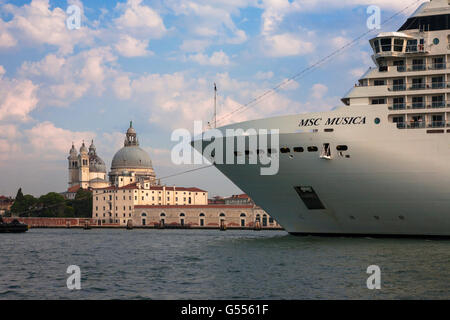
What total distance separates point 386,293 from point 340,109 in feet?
48.5

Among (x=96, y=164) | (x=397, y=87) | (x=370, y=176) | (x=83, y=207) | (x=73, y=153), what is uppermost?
(x=73, y=153)

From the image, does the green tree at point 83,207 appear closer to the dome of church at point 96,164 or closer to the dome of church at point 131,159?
the dome of church at point 131,159

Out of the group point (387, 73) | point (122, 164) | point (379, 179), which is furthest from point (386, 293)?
point (122, 164)

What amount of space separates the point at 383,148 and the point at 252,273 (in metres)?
11.1

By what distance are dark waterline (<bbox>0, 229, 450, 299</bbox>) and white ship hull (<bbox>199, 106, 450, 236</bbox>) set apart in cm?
121

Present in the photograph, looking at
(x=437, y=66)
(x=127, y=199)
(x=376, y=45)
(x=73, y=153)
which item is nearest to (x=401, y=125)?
(x=437, y=66)

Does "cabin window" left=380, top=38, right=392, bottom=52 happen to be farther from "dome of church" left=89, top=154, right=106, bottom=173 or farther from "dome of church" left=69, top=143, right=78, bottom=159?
"dome of church" left=69, top=143, right=78, bottom=159

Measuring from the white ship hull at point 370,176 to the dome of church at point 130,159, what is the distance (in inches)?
5097

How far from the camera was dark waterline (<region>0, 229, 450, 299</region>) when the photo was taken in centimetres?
1775

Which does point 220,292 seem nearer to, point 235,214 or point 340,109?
point 340,109

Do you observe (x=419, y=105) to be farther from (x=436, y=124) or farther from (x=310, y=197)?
(x=310, y=197)

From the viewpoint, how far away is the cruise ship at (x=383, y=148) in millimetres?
29359

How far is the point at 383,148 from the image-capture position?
2955 centimetres

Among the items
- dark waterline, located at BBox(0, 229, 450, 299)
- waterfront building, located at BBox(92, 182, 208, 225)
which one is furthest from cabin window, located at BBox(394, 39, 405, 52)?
waterfront building, located at BBox(92, 182, 208, 225)
